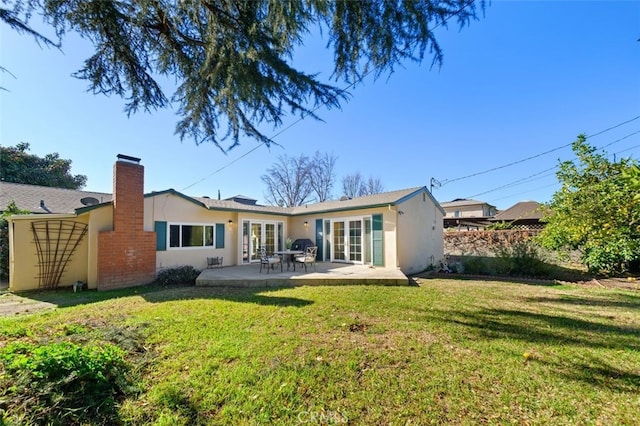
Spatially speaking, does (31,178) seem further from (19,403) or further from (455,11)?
(455,11)

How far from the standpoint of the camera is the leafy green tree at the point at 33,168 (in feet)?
60.2

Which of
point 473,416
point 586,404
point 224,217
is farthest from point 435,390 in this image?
point 224,217

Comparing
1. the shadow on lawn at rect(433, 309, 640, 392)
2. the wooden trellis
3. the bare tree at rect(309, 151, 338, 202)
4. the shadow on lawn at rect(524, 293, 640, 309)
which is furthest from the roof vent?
the bare tree at rect(309, 151, 338, 202)

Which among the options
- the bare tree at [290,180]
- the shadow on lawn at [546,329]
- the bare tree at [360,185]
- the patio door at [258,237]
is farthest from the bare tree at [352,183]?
the shadow on lawn at [546,329]

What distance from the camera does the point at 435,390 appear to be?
2.71m

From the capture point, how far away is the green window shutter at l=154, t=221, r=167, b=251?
32.6 ft

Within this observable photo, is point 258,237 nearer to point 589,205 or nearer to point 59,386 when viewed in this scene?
point 59,386

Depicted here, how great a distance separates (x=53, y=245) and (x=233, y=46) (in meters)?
10.4

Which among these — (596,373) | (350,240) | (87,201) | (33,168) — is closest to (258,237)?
(350,240)

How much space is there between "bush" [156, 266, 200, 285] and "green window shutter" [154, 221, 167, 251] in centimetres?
96

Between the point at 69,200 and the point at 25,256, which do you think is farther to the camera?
the point at 69,200

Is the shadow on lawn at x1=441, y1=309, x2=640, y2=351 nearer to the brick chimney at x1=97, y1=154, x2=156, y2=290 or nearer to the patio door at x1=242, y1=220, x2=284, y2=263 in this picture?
the patio door at x1=242, y1=220, x2=284, y2=263

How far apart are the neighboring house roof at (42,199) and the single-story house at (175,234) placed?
8 cm

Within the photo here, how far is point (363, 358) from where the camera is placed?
11.1 feet
